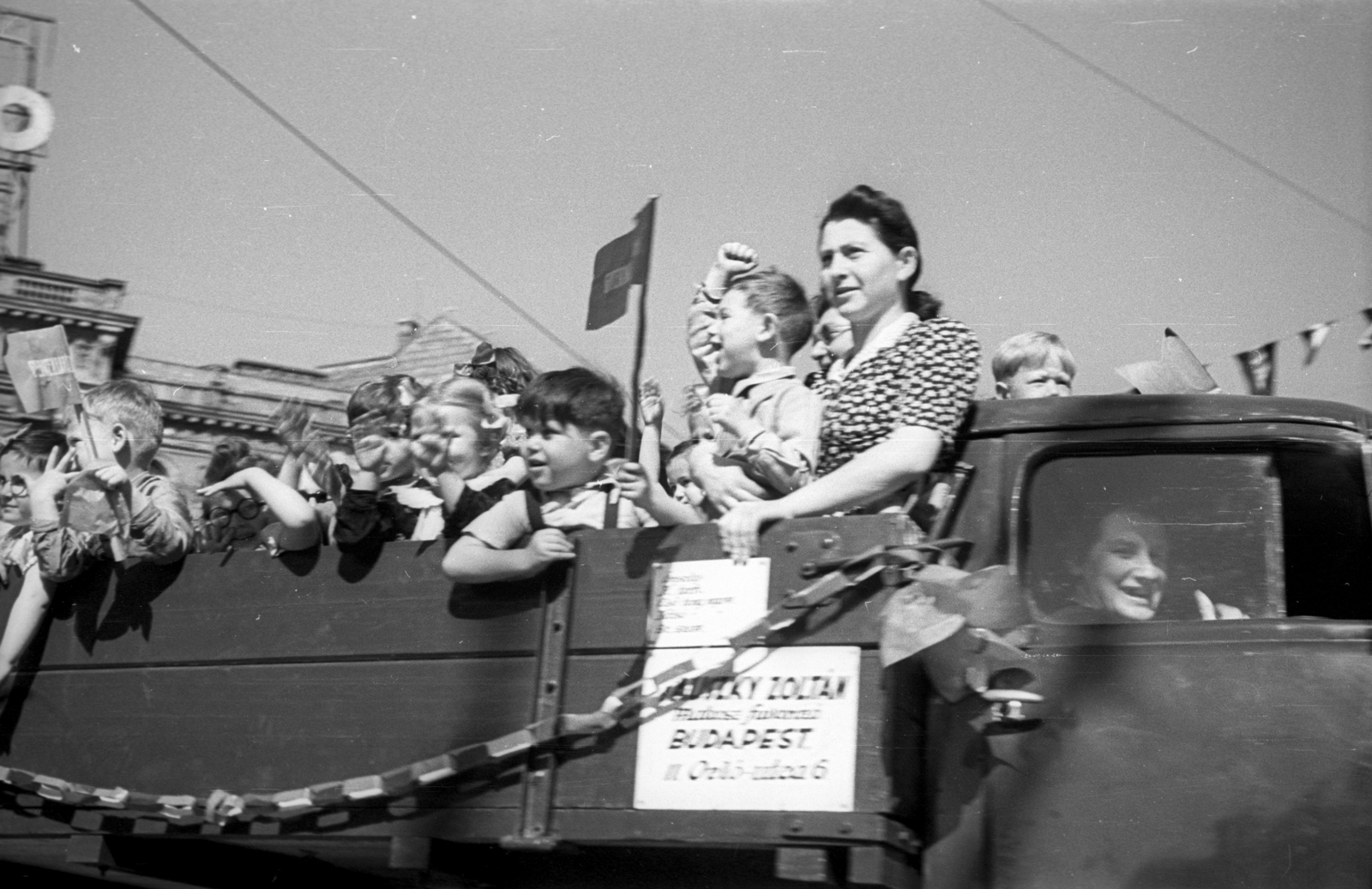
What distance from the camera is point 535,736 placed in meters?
3.52

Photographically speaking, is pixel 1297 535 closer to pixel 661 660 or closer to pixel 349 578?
pixel 661 660

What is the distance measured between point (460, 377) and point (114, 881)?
6.31ft

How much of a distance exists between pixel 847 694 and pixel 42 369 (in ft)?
8.89

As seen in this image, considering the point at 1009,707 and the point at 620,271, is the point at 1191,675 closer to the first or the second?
the point at 1009,707

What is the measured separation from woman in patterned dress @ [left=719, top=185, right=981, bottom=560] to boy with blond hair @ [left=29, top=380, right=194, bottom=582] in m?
1.76

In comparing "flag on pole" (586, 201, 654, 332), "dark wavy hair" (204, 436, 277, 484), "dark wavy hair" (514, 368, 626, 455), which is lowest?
"dark wavy hair" (514, 368, 626, 455)

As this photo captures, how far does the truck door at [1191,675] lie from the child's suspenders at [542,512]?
986 millimetres

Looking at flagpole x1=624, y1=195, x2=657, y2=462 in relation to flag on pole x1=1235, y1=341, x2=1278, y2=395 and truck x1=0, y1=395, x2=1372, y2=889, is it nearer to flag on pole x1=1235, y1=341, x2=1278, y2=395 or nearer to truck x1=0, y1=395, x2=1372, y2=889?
truck x1=0, y1=395, x2=1372, y2=889

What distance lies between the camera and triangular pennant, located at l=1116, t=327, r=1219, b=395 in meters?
4.18

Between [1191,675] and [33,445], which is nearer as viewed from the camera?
[1191,675]

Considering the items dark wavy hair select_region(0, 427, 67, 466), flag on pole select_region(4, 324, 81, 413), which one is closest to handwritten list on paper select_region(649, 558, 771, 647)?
flag on pole select_region(4, 324, 81, 413)

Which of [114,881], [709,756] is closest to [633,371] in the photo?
[709,756]

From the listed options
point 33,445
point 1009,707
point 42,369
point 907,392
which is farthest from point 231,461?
point 1009,707

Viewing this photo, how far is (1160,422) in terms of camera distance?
355cm
